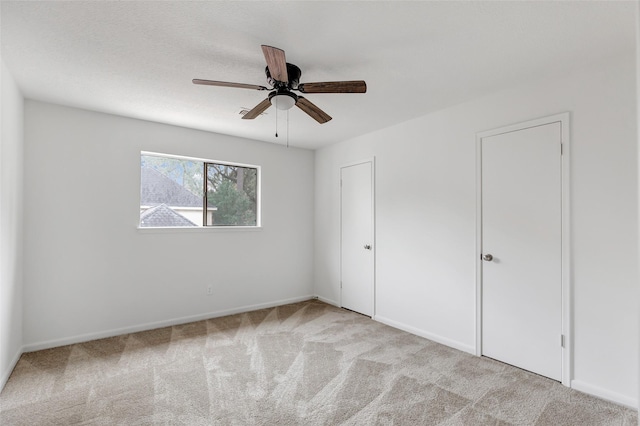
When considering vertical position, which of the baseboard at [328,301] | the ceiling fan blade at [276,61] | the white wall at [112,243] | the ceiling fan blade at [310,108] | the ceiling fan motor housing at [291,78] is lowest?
the baseboard at [328,301]

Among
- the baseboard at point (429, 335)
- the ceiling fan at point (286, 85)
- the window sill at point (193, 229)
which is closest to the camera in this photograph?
the ceiling fan at point (286, 85)

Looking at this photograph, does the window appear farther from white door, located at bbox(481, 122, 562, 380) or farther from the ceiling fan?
white door, located at bbox(481, 122, 562, 380)

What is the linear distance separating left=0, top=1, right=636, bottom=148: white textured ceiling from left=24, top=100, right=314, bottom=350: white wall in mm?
545

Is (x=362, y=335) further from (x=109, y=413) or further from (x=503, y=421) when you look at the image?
(x=109, y=413)

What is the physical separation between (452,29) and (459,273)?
2.25 metres

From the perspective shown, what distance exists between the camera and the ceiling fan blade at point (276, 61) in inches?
71.4

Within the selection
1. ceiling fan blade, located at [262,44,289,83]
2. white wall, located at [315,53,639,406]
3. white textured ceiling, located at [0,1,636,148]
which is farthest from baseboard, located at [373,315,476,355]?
ceiling fan blade, located at [262,44,289,83]

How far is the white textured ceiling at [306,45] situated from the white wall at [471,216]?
0.88ft

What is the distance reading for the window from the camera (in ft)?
12.9

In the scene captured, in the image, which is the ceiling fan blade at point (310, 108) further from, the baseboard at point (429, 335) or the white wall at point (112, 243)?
the baseboard at point (429, 335)

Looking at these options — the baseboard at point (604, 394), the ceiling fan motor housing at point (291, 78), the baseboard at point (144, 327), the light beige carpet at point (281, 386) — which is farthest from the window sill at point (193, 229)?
the baseboard at point (604, 394)

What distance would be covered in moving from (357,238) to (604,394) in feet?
9.29

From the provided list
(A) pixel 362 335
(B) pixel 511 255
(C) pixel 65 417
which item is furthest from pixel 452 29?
(C) pixel 65 417

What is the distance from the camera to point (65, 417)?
6.92 ft
